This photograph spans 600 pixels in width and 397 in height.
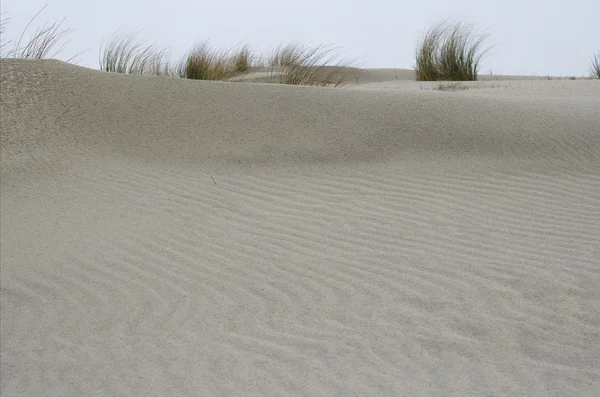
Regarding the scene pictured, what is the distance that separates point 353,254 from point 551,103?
160 inches

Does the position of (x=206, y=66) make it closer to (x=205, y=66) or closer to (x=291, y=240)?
(x=205, y=66)

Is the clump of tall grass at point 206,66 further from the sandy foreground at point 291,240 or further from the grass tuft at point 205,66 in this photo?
the sandy foreground at point 291,240

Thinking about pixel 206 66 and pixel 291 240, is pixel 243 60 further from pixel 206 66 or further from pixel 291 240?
pixel 291 240

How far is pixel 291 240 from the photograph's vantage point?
520 cm

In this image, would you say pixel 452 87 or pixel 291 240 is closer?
pixel 291 240

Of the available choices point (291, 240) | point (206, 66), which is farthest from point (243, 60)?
point (291, 240)

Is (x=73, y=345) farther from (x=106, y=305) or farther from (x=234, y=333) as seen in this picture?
(x=234, y=333)

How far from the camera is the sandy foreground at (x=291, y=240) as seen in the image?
3.65 meters

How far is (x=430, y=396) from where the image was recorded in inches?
129

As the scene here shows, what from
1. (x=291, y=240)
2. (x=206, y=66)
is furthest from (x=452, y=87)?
(x=291, y=240)

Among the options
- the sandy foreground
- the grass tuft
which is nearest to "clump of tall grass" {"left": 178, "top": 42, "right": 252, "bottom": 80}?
the grass tuft

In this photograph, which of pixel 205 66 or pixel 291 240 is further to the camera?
pixel 205 66

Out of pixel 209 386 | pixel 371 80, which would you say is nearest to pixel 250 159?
pixel 209 386

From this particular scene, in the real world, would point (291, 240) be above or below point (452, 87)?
below
